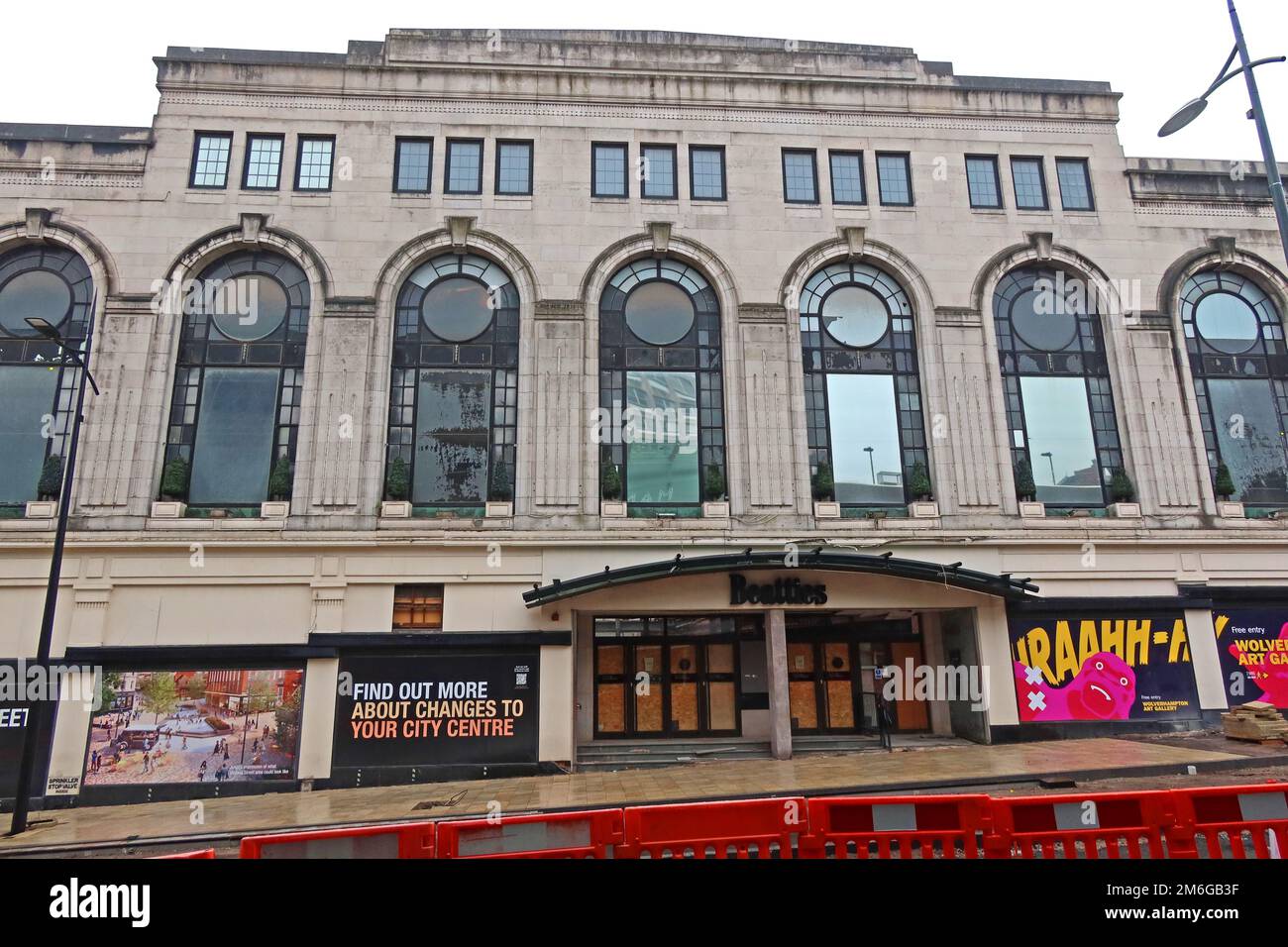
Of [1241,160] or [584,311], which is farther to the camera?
[1241,160]

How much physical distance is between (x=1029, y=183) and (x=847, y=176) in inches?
241

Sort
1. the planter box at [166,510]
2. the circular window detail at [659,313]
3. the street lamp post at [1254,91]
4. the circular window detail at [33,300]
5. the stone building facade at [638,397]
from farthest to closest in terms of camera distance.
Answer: the circular window detail at [659,313] < the circular window detail at [33,300] < the planter box at [166,510] < the stone building facade at [638,397] < the street lamp post at [1254,91]

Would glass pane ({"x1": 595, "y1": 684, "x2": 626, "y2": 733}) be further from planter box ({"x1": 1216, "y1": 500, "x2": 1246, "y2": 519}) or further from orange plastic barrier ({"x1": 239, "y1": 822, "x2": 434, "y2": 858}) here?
planter box ({"x1": 1216, "y1": 500, "x2": 1246, "y2": 519})

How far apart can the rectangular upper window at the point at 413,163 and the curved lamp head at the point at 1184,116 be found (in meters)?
18.8

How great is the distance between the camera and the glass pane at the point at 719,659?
864 inches

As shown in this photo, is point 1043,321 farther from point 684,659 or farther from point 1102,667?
point 684,659

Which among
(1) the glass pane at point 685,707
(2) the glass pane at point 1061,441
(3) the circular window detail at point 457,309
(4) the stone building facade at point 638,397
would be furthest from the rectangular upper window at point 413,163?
(2) the glass pane at point 1061,441

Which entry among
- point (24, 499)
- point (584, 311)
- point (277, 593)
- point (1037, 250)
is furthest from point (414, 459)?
point (1037, 250)

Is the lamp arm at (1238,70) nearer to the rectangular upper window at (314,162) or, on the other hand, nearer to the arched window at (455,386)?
the arched window at (455,386)

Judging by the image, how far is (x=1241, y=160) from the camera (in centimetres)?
2417

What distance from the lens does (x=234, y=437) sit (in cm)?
2019

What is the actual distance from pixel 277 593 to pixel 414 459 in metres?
4.98

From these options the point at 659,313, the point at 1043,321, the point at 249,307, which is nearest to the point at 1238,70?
the point at 1043,321
